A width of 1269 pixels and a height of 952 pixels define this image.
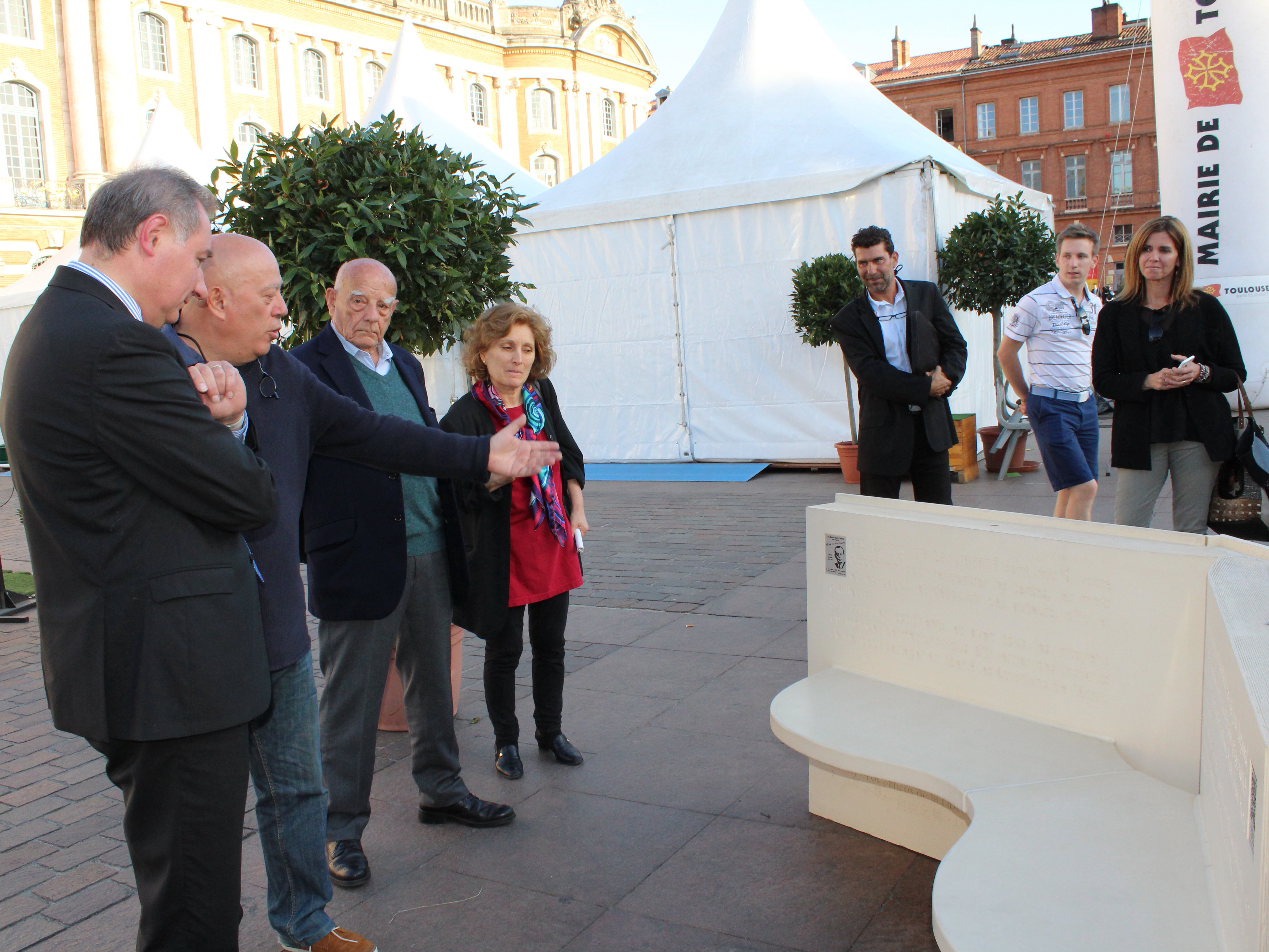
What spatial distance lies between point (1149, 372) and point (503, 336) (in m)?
2.97

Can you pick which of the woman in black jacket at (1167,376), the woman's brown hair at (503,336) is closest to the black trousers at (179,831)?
the woman's brown hair at (503,336)

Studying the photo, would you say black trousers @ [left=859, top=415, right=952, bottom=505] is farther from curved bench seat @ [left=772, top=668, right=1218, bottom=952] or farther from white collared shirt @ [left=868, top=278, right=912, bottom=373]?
curved bench seat @ [left=772, top=668, right=1218, bottom=952]

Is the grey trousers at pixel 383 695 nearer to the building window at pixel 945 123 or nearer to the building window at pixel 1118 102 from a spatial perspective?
the building window at pixel 1118 102

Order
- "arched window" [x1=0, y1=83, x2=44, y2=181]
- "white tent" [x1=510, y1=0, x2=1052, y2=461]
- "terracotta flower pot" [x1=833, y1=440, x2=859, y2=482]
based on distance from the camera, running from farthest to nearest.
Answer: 1. "arched window" [x1=0, y1=83, x2=44, y2=181]
2. "white tent" [x1=510, y1=0, x2=1052, y2=461]
3. "terracotta flower pot" [x1=833, y1=440, x2=859, y2=482]

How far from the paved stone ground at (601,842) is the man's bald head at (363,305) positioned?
1619mm

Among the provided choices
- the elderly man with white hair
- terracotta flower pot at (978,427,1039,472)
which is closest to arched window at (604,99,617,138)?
terracotta flower pot at (978,427,1039,472)

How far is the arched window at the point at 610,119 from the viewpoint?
A: 57.2 m

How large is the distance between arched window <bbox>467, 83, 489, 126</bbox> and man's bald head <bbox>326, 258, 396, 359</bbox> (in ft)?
172

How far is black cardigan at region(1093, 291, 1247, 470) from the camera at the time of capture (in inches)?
176

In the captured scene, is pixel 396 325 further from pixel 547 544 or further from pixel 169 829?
pixel 169 829

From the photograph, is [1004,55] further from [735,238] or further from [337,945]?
[337,945]

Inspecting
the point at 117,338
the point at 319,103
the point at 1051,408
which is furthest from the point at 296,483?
the point at 319,103

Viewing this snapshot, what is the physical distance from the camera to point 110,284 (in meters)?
1.85

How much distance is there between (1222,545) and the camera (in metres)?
2.39
